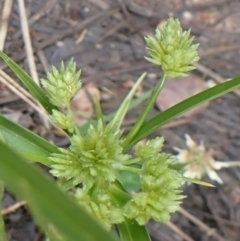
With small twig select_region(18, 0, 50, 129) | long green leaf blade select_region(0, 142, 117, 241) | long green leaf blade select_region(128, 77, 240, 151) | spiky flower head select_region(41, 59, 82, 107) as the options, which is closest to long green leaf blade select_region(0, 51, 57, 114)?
spiky flower head select_region(41, 59, 82, 107)

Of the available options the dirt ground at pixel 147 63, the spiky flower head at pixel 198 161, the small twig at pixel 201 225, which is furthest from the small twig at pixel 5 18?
the small twig at pixel 201 225

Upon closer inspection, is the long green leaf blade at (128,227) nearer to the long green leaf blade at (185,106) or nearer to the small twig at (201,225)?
the long green leaf blade at (185,106)

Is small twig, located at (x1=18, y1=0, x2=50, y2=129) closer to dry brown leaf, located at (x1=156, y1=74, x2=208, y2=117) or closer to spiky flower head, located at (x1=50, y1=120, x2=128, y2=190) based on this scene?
dry brown leaf, located at (x1=156, y1=74, x2=208, y2=117)

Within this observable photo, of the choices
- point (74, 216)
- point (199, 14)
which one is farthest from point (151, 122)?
point (199, 14)

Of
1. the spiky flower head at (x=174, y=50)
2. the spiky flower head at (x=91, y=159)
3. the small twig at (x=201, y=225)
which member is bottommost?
the small twig at (x=201, y=225)

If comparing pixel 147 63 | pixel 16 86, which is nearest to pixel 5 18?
pixel 16 86

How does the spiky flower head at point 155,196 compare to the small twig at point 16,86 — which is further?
the small twig at point 16,86

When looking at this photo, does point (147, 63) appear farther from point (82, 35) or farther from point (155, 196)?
point (155, 196)
